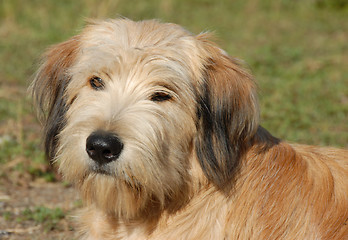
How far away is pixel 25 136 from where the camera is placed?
296 inches

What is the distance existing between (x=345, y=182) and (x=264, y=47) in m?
9.61

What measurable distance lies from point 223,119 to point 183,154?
1.33 feet

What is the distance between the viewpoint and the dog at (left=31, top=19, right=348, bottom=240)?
380 cm

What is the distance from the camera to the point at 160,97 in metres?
4.07

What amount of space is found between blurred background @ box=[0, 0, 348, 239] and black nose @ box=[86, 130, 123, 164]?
1504 mm

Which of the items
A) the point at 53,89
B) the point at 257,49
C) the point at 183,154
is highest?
the point at 53,89

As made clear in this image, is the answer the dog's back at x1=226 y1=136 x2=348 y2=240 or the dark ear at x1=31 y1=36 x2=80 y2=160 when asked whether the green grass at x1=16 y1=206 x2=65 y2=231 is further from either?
the dog's back at x1=226 y1=136 x2=348 y2=240

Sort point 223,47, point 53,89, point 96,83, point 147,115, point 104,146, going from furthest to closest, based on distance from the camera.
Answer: point 223,47 < point 53,89 < point 96,83 < point 147,115 < point 104,146

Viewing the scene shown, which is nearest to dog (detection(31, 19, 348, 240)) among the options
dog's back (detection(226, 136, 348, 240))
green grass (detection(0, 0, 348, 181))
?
dog's back (detection(226, 136, 348, 240))

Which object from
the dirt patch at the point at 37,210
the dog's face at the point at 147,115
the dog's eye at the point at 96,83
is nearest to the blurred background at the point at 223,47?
the dirt patch at the point at 37,210

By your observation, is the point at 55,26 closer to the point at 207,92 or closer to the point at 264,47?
the point at 264,47

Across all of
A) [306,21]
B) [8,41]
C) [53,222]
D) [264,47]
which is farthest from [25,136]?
[306,21]

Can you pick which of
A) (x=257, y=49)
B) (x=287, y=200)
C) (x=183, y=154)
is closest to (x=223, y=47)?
(x=183, y=154)

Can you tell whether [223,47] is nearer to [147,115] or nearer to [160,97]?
[160,97]
